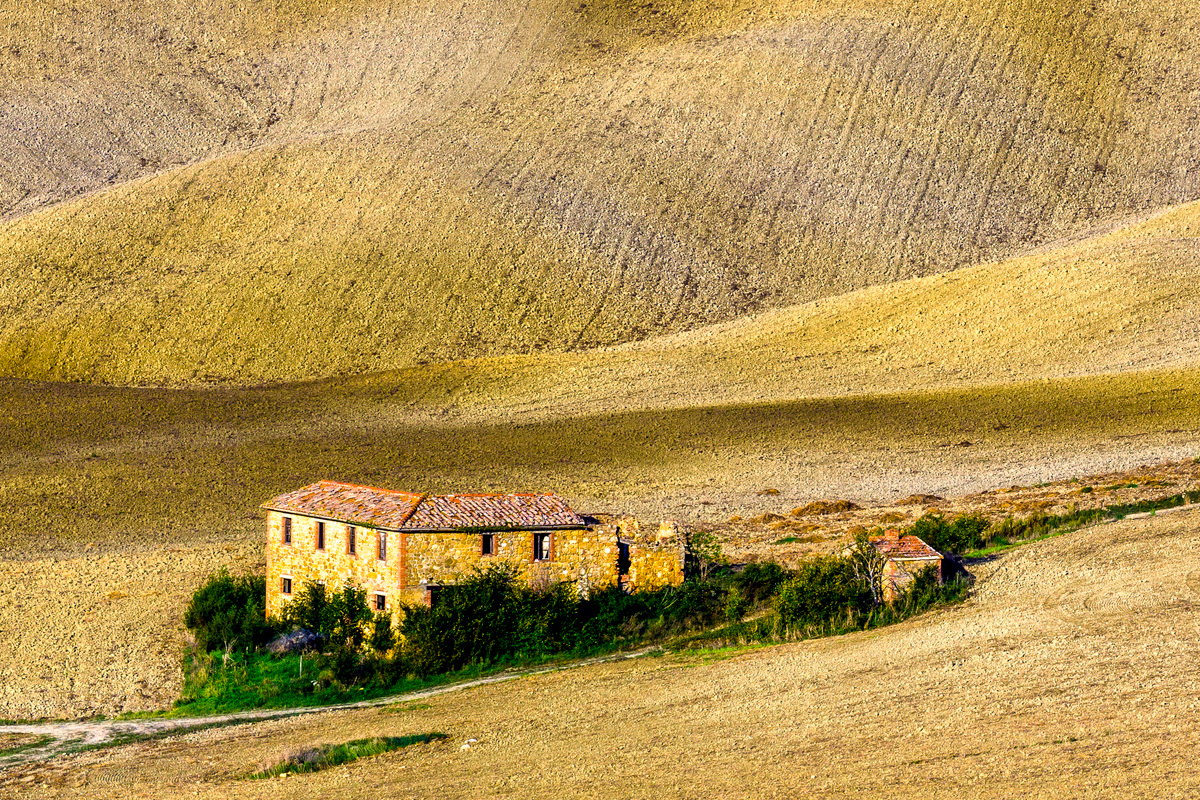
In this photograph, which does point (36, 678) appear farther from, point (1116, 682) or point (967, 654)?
point (1116, 682)

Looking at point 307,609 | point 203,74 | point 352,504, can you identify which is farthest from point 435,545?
point 203,74

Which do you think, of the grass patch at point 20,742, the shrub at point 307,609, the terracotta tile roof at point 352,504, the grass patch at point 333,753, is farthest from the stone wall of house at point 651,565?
the grass patch at point 20,742

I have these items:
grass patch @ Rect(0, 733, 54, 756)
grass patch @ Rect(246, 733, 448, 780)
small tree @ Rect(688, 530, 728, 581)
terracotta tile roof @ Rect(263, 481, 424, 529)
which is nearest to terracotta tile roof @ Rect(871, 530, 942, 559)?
small tree @ Rect(688, 530, 728, 581)

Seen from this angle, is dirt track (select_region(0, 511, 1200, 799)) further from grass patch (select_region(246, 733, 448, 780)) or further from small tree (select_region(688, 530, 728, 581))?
small tree (select_region(688, 530, 728, 581))

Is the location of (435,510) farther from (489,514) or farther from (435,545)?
(489,514)

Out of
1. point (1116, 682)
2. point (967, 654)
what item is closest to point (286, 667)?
point (967, 654)
